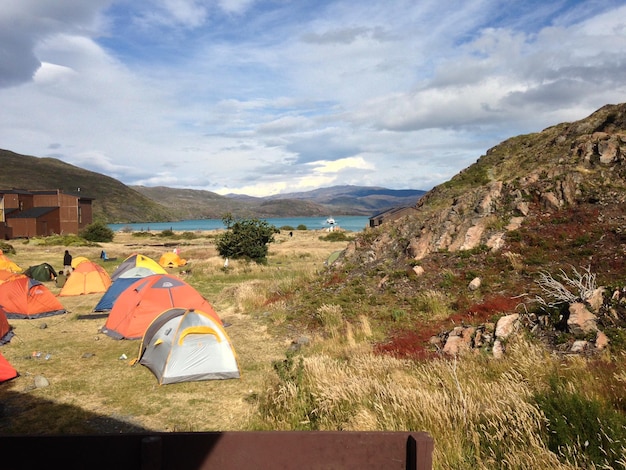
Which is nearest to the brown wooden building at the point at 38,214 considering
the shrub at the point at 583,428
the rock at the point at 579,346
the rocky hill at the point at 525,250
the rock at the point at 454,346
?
the rocky hill at the point at 525,250

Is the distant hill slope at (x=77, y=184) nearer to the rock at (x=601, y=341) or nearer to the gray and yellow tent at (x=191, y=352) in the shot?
the gray and yellow tent at (x=191, y=352)

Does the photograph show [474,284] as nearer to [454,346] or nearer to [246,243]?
[454,346]

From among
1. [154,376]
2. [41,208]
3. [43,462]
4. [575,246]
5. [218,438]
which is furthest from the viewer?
[41,208]

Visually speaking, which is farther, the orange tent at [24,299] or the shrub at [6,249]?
the shrub at [6,249]

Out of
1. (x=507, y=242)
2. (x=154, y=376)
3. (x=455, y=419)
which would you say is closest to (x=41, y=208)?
(x=154, y=376)

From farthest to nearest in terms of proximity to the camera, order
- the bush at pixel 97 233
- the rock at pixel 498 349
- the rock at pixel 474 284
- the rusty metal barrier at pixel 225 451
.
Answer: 1. the bush at pixel 97 233
2. the rock at pixel 474 284
3. the rock at pixel 498 349
4. the rusty metal barrier at pixel 225 451

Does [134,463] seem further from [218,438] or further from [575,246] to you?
[575,246]

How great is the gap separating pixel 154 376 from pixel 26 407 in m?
2.69

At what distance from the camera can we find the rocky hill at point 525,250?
1031cm

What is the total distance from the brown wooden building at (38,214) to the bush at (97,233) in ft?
20.9

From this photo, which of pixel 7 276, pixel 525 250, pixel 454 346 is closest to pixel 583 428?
pixel 454 346

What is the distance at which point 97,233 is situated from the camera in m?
51.7

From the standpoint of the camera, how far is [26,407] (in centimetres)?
855

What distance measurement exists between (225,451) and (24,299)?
17337mm
